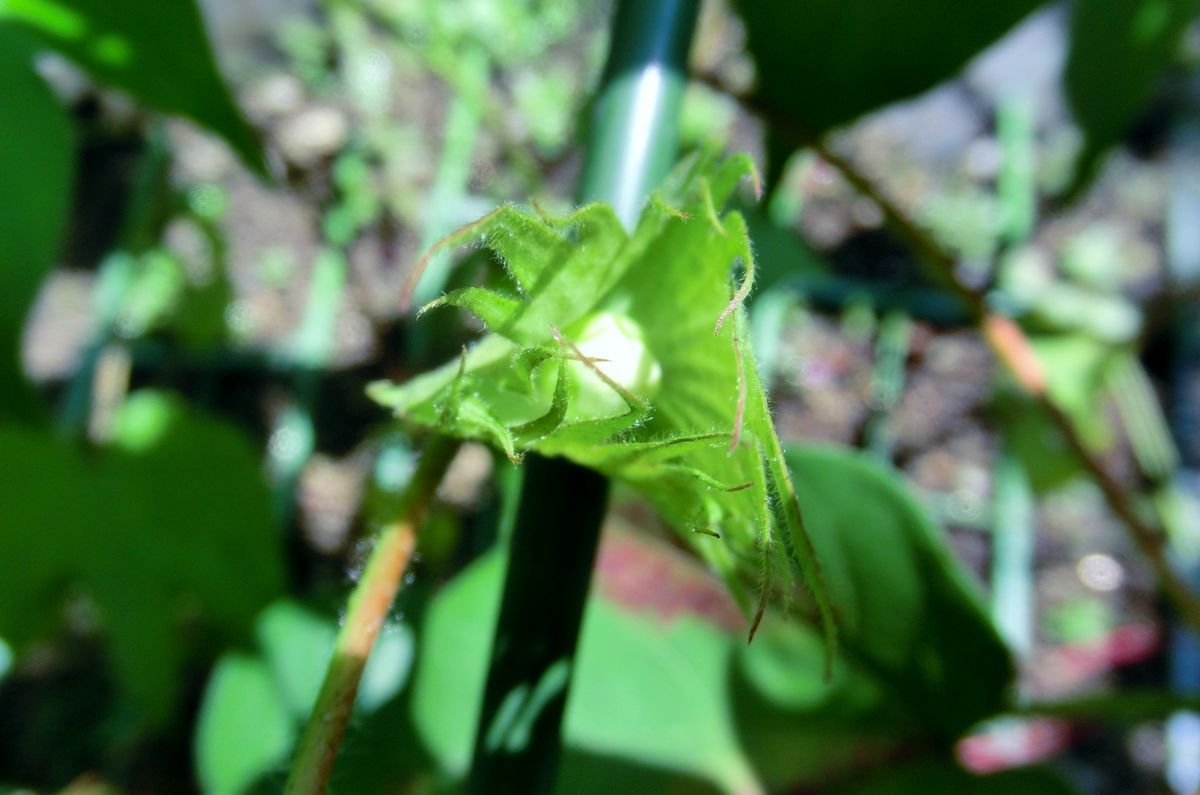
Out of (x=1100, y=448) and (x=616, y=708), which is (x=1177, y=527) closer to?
(x=1100, y=448)

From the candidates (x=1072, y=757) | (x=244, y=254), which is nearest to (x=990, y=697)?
(x=1072, y=757)

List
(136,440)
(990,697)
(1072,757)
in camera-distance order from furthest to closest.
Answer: (1072,757) < (136,440) < (990,697)

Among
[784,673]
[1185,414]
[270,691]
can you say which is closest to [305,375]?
[270,691]

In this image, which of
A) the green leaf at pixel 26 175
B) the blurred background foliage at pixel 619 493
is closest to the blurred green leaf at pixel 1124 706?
the blurred background foliage at pixel 619 493

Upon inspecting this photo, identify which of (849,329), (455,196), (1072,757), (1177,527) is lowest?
(1072,757)

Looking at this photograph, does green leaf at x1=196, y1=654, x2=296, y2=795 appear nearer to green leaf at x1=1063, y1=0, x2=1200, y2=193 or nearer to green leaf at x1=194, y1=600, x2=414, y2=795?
green leaf at x1=194, y1=600, x2=414, y2=795

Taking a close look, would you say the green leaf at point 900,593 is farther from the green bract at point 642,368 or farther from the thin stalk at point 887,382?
the thin stalk at point 887,382

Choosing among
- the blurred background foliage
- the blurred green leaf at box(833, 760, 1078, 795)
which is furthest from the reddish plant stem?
the blurred green leaf at box(833, 760, 1078, 795)
